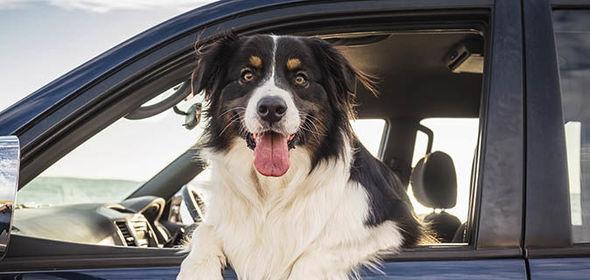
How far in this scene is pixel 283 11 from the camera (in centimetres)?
215

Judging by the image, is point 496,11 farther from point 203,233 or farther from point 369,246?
point 203,233

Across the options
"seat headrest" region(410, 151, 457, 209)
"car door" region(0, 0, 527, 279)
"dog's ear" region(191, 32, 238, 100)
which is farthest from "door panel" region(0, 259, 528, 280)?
"seat headrest" region(410, 151, 457, 209)

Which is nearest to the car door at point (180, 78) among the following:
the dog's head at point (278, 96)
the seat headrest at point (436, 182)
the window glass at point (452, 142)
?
the dog's head at point (278, 96)

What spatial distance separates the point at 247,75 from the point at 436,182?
138 cm

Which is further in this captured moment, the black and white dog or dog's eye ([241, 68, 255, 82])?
dog's eye ([241, 68, 255, 82])

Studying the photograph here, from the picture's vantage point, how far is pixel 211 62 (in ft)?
8.19

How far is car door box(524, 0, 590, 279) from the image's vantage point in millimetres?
1933

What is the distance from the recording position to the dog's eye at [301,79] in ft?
8.80

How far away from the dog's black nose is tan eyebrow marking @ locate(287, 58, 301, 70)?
9.0 inches

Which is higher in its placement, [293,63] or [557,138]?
[293,63]

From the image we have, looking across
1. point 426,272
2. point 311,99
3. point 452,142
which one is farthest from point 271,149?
point 452,142

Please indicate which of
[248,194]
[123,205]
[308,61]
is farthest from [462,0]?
[123,205]

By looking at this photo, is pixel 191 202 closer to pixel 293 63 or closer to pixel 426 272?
pixel 293 63

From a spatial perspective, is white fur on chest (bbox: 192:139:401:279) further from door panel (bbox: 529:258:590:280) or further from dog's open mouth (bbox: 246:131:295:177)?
door panel (bbox: 529:258:590:280)
